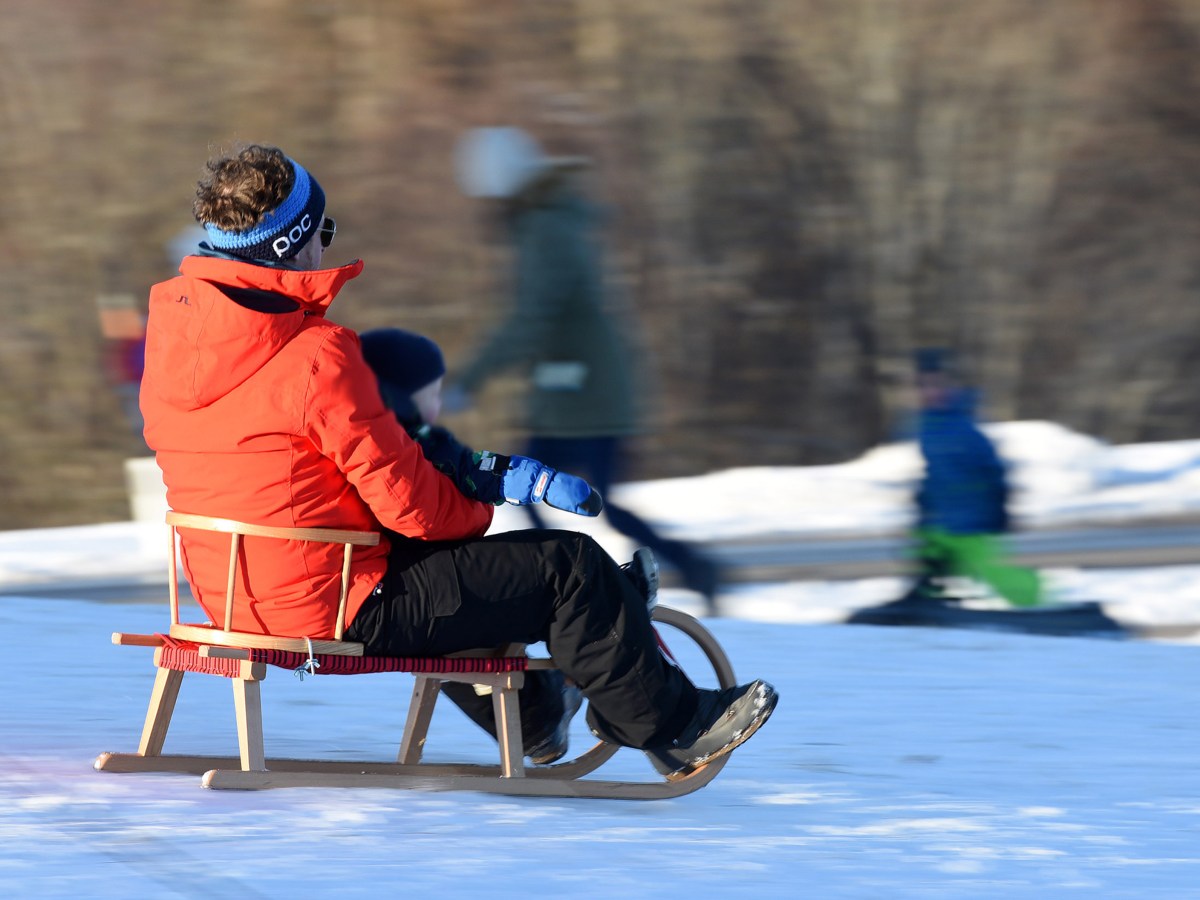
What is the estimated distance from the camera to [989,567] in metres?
6.27

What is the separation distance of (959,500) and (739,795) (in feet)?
9.22

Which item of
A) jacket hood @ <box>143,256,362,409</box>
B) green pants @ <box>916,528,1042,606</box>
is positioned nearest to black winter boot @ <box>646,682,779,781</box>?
jacket hood @ <box>143,256,362,409</box>

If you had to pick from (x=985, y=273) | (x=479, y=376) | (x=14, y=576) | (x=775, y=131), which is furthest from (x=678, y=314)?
(x=479, y=376)

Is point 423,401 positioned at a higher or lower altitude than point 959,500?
lower

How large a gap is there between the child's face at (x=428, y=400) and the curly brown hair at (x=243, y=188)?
42cm

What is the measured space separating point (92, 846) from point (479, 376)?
3.11 meters

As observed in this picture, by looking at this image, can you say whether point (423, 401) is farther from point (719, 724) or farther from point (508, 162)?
point (508, 162)

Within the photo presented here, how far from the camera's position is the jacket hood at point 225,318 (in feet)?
10.1

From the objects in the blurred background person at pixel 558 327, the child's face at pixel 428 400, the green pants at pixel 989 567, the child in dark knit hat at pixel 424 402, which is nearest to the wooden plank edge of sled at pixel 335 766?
the child in dark knit hat at pixel 424 402

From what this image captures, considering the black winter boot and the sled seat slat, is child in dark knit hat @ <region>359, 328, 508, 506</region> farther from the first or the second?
the black winter boot

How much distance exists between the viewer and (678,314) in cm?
1339

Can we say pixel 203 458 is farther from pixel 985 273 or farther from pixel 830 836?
pixel 985 273

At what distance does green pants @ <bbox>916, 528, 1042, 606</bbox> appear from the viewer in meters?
6.27

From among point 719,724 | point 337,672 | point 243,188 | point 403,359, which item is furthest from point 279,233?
point 719,724
